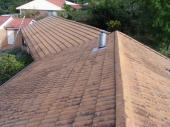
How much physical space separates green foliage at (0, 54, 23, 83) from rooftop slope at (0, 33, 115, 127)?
205 inches

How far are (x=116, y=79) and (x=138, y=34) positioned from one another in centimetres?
2245

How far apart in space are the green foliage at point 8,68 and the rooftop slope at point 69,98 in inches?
205

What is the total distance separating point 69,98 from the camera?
4672mm

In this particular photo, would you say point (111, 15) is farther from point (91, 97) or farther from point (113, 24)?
point (91, 97)

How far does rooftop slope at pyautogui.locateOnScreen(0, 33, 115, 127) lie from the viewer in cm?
372

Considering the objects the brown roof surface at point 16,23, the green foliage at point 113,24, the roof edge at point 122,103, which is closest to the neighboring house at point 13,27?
the brown roof surface at point 16,23

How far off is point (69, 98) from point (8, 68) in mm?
8678

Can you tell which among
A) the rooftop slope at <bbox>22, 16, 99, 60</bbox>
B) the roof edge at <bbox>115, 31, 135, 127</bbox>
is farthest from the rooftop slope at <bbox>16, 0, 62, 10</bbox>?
the roof edge at <bbox>115, 31, 135, 127</bbox>

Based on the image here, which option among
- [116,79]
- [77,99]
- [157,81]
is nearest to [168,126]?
[116,79]

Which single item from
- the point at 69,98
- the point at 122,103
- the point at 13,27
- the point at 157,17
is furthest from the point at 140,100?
the point at 13,27

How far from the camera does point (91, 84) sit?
5.05m

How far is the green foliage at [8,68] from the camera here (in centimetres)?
1216

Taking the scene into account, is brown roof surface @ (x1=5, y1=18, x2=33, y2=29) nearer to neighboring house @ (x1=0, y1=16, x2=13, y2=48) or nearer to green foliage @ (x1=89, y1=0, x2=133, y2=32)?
neighboring house @ (x1=0, y1=16, x2=13, y2=48)

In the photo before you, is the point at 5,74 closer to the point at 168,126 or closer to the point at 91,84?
the point at 91,84
